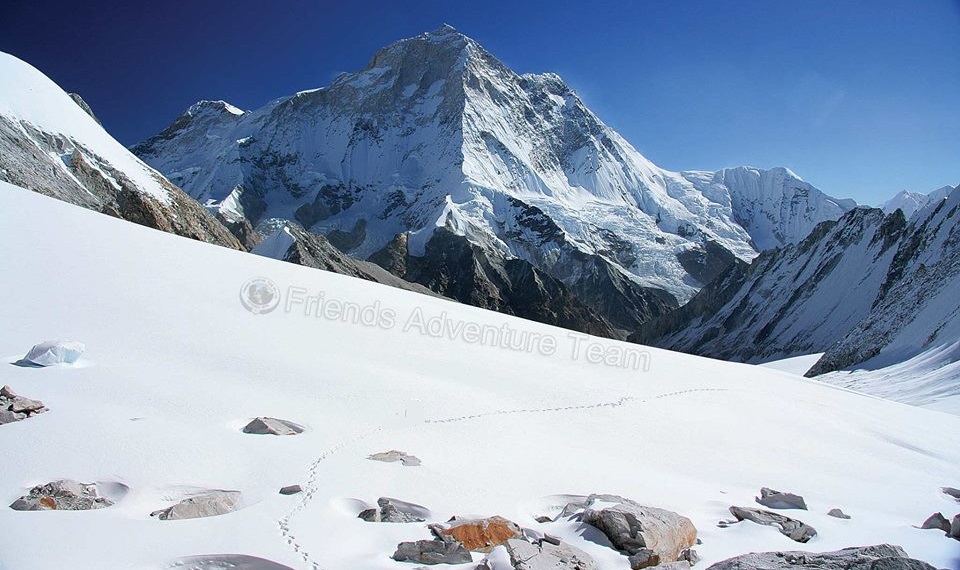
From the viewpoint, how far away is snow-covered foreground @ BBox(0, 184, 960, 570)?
18.0 feet

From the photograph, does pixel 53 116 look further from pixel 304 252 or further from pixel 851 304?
pixel 851 304

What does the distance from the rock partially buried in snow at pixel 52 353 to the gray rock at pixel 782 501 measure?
9941 millimetres

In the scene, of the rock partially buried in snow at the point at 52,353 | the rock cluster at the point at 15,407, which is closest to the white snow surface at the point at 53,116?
the rock partially buried in snow at the point at 52,353

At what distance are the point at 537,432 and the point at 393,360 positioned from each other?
11.7ft

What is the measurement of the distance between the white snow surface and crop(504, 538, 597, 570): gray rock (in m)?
49.5

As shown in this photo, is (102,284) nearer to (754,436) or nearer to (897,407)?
(754,436)

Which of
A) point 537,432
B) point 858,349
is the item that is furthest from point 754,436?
point 858,349

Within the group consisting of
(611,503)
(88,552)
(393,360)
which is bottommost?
(88,552)

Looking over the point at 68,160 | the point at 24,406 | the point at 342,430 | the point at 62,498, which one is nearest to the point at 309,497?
the point at 342,430

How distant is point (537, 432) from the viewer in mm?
9250

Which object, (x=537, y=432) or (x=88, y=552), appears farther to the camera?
(x=537, y=432)

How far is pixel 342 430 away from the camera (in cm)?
796

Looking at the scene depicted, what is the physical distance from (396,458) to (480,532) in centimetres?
203

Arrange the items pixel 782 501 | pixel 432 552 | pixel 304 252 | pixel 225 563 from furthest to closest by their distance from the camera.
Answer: pixel 304 252
pixel 782 501
pixel 432 552
pixel 225 563
